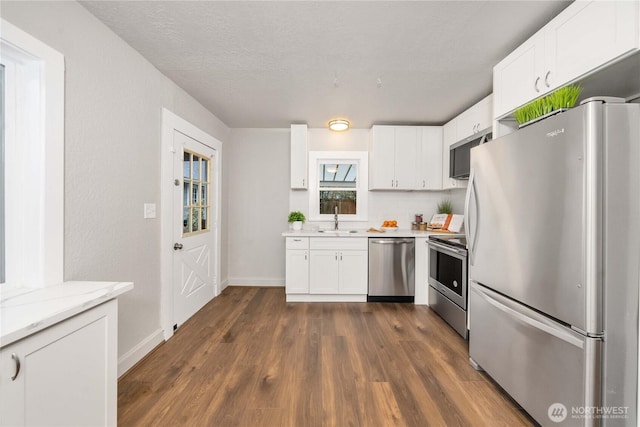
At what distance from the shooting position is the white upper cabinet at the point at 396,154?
12.8ft

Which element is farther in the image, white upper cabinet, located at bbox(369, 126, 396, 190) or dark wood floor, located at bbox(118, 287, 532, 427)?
white upper cabinet, located at bbox(369, 126, 396, 190)

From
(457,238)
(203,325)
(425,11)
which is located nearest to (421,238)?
(457,238)

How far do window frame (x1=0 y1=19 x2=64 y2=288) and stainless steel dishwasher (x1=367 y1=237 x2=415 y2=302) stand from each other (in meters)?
3.06

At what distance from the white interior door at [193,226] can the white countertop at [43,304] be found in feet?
4.47

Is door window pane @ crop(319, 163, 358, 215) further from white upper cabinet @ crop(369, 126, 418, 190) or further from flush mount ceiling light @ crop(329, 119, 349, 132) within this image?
flush mount ceiling light @ crop(329, 119, 349, 132)

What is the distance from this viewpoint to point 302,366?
7.03ft

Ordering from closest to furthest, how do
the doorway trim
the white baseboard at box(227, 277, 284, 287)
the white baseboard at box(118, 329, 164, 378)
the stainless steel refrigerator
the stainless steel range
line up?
1. the stainless steel refrigerator
2. the white baseboard at box(118, 329, 164, 378)
3. the doorway trim
4. the stainless steel range
5. the white baseboard at box(227, 277, 284, 287)

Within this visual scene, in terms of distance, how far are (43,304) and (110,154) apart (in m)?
1.16

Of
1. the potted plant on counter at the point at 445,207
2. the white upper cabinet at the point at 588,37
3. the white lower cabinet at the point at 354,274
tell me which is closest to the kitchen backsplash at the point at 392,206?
the potted plant on counter at the point at 445,207

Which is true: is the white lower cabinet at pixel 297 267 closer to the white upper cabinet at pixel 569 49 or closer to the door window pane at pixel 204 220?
the door window pane at pixel 204 220

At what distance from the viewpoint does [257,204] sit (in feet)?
14.4

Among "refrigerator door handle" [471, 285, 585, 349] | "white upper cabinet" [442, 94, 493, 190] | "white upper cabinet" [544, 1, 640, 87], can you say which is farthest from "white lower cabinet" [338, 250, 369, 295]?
"white upper cabinet" [544, 1, 640, 87]

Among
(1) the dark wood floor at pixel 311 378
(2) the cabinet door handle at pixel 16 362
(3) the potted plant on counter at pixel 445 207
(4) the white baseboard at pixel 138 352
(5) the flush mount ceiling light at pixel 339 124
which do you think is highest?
(5) the flush mount ceiling light at pixel 339 124

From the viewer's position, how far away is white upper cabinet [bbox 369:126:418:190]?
391cm
